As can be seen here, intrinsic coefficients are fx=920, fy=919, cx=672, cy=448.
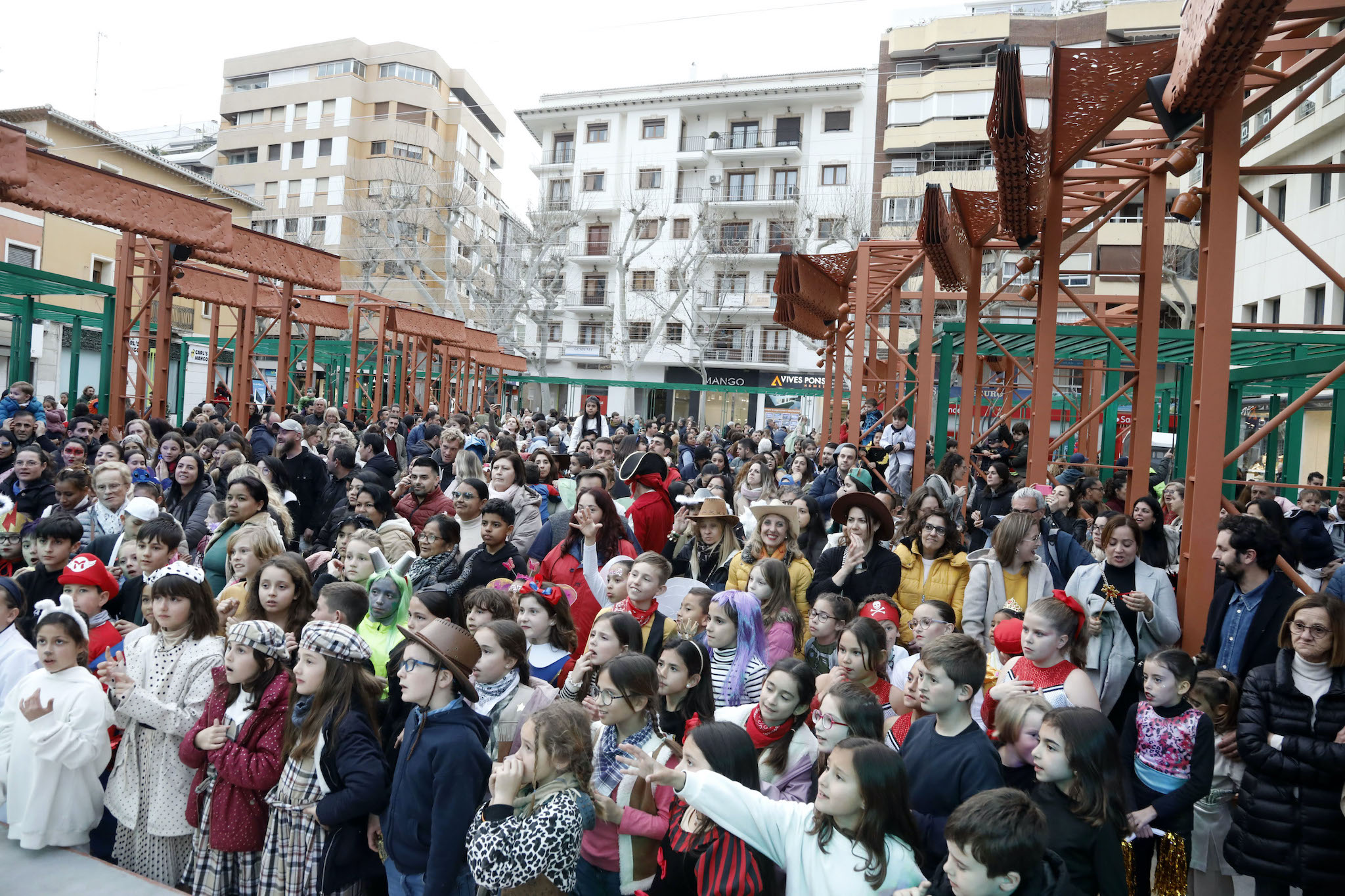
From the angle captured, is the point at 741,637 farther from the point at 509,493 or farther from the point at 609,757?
the point at 509,493

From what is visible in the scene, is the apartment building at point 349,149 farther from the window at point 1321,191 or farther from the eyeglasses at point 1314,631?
the eyeglasses at point 1314,631

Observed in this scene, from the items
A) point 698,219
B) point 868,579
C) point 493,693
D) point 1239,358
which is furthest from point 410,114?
point 493,693

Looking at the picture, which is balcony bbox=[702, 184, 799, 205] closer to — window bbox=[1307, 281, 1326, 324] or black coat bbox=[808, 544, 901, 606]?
window bbox=[1307, 281, 1326, 324]

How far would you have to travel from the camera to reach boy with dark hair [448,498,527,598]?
18.5ft

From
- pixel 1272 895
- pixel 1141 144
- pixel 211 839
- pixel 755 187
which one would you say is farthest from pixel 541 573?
pixel 755 187

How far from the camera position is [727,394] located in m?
45.7

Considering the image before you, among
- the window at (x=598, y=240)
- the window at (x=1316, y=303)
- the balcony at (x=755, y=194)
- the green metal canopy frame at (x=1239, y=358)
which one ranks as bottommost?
the green metal canopy frame at (x=1239, y=358)

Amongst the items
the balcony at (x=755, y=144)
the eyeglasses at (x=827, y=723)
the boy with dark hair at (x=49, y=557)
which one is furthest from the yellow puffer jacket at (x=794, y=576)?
the balcony at (x=755, y=144)

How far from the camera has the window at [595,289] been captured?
5003cm

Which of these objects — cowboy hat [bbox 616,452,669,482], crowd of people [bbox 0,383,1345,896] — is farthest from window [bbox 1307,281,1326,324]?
cowboy hat [bbox 616,452,669,482]

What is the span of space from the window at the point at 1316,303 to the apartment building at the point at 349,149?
35892 millimetres

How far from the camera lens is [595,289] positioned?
5038 centimetres

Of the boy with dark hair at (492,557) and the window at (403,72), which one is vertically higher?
the window at (403,72)

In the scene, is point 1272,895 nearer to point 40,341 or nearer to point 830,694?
point 830,694
